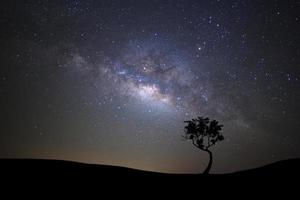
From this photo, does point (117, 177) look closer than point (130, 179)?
No

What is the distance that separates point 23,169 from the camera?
1608 cm

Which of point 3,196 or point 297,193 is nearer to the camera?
point 3,196

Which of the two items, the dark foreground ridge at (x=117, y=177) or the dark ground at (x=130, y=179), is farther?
the dark foreground ridge at (x=117, y=177)

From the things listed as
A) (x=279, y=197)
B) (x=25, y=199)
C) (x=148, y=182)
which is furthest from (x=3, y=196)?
(x=279, y=197)

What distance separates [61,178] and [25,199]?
2.77 m

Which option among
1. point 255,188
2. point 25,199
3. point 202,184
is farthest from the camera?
point 202,184

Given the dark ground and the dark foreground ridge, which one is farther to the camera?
the dark foreground ridge

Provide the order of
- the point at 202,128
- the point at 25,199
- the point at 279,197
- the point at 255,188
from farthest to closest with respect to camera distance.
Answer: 1. the point at 202,128
2. the point at 255,188
3. the point at 279,197
4. the point at 25,199

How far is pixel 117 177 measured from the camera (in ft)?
53.5

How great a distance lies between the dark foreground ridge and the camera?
594 inches

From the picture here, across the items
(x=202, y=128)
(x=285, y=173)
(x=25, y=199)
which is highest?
(x=202, y=128)

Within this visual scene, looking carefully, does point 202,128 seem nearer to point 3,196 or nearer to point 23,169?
point 23,169

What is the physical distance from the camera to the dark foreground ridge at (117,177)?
15.1 m

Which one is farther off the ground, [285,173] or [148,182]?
[285,173]
